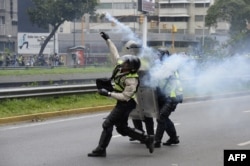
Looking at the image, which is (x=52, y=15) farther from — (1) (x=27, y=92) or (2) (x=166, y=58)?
(2) (x=166, y=58)

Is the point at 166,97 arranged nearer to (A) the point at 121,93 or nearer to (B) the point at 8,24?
(A) the point at 121,93

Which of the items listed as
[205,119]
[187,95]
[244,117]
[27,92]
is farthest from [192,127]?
[187,95]


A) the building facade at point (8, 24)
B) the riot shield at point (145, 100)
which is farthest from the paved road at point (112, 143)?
the building facade at point (8, 24)

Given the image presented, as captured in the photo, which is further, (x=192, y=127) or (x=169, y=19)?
(x=169, y=19)

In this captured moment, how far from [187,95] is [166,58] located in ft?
38.3

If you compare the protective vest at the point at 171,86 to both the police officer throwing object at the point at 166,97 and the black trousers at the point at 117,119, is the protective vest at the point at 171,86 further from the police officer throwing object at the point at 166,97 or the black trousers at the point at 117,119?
the black trousers at the point at 117,119

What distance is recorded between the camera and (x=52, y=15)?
171 ft

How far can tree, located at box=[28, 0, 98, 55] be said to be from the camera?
5166cm

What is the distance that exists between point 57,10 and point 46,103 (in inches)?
1446

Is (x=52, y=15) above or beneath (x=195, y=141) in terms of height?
above

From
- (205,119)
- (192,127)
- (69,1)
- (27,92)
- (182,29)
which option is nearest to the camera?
(192,127)

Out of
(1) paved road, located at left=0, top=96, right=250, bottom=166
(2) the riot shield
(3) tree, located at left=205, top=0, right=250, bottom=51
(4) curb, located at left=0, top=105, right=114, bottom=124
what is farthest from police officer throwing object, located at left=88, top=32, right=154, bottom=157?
(3) tree, located at left=205, top=0, right=250, bottom=51

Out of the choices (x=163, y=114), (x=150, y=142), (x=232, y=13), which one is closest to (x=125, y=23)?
(x=232, y=13)

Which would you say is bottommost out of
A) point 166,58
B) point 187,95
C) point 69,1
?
point 187,95
